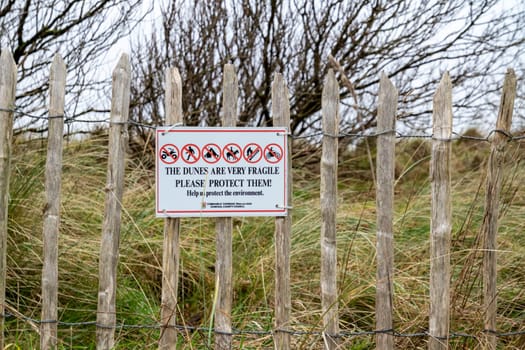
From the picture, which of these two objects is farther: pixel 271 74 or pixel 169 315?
pixel 271 74

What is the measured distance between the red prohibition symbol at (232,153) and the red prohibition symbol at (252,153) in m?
0.02

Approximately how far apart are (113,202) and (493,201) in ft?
5.07

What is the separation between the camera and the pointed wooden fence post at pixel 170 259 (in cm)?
246

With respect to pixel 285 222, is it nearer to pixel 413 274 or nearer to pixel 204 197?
pixel 204 197

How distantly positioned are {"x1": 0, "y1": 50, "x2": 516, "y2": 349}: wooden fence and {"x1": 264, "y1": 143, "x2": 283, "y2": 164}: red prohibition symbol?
78 mm

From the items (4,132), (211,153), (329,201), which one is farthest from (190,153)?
(4,132)

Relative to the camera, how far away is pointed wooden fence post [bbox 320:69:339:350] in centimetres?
245

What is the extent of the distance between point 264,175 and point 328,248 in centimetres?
39

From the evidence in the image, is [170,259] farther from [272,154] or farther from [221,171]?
[272,154]

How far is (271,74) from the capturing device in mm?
5512

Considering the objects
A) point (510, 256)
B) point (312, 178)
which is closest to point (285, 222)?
point (510, 256)

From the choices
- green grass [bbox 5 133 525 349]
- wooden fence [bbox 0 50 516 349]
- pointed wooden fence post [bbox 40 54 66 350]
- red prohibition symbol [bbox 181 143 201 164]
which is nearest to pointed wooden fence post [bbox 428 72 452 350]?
wooden fence [bbox 0 50 516 349]

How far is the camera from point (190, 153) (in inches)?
99.0

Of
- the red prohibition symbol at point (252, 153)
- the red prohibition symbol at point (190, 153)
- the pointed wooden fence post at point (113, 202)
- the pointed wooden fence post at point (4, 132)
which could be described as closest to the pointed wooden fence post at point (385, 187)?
the red prohibition symbol at point (252, 153)
